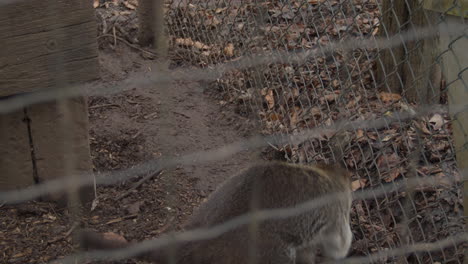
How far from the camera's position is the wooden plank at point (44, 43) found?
10.4 ft

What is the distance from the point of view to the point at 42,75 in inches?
132

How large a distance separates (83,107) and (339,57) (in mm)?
2213

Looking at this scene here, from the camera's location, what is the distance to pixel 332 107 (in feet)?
15.3

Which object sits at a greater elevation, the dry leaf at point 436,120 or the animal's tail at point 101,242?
the animal's tail at point 101,242

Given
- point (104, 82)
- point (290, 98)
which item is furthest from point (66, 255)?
point (290, 98)

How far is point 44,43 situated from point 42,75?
19cm

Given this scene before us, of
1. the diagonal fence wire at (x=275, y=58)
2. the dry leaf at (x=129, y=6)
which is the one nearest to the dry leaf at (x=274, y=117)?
the diagonal fence wire at (x=275, y=58)

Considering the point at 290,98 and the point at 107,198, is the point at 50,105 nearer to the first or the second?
the point at 107,198

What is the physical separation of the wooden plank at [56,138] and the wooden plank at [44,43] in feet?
0.86

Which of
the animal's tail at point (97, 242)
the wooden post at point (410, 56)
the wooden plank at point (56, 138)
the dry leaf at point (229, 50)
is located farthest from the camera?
the dry leaf at point (229, 50)

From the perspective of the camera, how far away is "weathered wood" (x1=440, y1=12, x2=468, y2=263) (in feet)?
10.0

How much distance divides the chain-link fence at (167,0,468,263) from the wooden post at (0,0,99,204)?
3.04 feet

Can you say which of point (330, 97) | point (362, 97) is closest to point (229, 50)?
point (330, 97)

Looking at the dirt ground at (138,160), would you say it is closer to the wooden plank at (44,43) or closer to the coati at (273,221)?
the coati at (273,221)
